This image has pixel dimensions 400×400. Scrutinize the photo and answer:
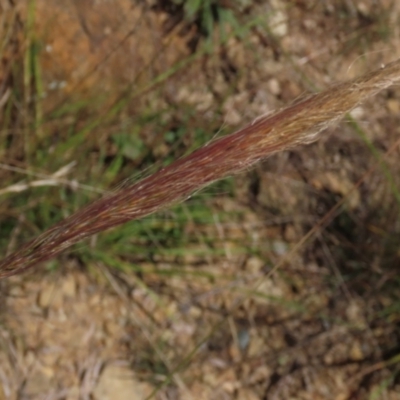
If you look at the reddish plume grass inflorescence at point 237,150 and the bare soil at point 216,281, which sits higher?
the reddish plume grass inflorescence at point 237,150

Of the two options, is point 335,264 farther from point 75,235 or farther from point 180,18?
point 75,235

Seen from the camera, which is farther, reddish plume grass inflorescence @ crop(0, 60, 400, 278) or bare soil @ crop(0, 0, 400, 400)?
bare soil @ crop(0, 0, 400, 400)

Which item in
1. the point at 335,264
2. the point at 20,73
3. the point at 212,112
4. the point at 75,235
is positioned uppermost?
the point at 20,73

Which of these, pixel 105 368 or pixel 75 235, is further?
pixel 105 368

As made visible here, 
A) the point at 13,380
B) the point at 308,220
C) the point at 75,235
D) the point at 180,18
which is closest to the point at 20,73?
the point at 180,18

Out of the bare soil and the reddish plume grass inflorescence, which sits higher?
the reddish plume grass inflorescence

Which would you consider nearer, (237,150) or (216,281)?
(237,150)

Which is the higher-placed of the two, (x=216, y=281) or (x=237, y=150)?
(x=237, y=150)

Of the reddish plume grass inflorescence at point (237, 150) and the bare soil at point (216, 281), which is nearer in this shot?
the reddish plume grass inflorescence at point (237, 150)
